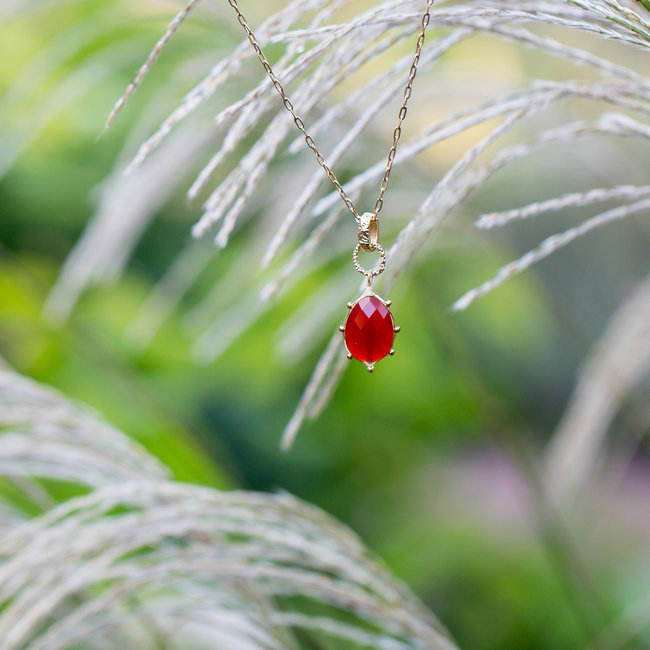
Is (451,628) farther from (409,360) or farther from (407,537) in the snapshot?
(409,360)

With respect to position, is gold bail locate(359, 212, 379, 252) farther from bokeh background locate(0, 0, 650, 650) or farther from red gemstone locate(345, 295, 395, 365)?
bokeh background locate(0, 0, 650, 650)

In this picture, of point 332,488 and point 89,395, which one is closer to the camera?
point 89,395

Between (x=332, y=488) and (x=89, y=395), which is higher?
(x=89, y=395)

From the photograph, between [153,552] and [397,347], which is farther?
[397,347]

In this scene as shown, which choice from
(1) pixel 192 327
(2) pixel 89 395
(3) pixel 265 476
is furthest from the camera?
(3) pixel 265 476

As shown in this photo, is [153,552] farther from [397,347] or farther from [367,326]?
[397,347]

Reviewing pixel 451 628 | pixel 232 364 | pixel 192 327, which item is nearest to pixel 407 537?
pixel 451 628

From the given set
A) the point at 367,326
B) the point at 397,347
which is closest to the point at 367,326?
the point at 367,326
